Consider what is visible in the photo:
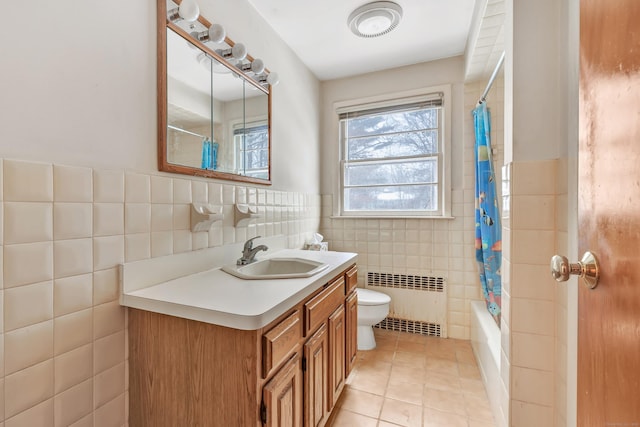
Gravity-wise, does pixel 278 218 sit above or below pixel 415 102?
below

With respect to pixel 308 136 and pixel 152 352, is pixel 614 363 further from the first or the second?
pixel 308 136

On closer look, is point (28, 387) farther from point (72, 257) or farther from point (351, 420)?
point (351, 420)

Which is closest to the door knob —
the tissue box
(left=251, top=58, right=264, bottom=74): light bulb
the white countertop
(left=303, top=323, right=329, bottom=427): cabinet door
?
the white countertop

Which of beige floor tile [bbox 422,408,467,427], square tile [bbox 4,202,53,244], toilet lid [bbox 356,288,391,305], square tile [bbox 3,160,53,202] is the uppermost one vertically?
square tile [bbox 3,160,53,202]

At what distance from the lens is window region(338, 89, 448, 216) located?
8.18 ft

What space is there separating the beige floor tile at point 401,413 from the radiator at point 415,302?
37.1 inches

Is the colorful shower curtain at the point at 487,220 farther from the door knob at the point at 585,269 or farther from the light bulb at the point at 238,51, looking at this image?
the light bulb at the point at 238,51

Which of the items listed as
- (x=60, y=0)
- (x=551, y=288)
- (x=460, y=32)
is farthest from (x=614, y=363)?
(x=460, y=32)

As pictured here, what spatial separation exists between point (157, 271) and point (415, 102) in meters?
2.43

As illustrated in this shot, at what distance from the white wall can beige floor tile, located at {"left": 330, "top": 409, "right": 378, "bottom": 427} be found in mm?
1571

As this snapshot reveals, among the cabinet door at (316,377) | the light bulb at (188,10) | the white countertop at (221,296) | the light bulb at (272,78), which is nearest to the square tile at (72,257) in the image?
the white countertop at (221,296)

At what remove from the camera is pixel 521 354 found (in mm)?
1187

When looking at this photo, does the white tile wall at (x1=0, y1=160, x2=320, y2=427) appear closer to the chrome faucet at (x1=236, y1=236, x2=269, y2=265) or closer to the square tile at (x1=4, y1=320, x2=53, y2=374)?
the square tile at (x1=4, y1=320, x2=53, y2=374)

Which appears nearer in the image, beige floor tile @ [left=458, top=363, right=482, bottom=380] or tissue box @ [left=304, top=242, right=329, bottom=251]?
beige floor tile @ [left=458, top=363, right=482, bottom=380]
